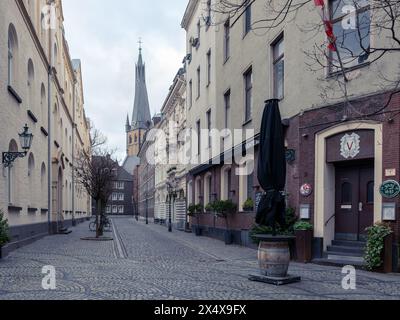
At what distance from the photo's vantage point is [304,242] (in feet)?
38.6

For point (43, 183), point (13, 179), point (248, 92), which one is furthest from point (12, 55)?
point (248, 92)

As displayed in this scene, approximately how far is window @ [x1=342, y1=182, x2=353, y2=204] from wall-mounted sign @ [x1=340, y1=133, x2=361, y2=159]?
862 mm

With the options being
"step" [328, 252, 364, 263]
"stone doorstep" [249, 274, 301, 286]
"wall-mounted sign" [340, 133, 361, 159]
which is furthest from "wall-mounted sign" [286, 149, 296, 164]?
"stone doorstep" [249, 274, 301, 286]

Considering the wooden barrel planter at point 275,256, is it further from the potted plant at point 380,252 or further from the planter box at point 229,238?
the planter box at point 229,238

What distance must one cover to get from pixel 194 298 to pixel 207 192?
16.7 m

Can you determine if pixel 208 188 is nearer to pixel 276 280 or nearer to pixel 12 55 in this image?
pixel 12 55

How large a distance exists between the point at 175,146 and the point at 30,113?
20268mm

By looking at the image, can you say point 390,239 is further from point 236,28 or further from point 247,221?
point 236,28

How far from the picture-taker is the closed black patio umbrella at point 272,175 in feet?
28.1

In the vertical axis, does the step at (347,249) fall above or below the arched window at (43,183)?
below

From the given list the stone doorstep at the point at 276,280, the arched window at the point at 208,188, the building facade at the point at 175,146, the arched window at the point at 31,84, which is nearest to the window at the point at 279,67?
the stone doorstep at the point at 276,280

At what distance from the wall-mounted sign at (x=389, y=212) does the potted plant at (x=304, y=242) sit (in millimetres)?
2160

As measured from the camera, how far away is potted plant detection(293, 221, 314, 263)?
11.7 m

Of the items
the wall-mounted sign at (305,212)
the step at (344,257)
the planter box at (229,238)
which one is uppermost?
the wall-mounted sign at (305,212)
